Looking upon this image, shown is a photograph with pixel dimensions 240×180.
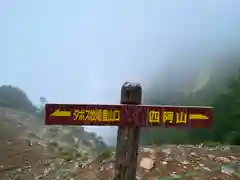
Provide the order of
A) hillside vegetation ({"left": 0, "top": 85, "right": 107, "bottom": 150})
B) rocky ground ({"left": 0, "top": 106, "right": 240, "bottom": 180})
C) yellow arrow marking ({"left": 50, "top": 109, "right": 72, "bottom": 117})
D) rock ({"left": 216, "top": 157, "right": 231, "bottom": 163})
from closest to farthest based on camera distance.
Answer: yellow arrow marking ({"left": 50, "top": 109, "right": 72, "bottom": 117}) → rocky ground ({"left": 0, "top": 106, "right": 240, "bottom": 180}) → rock ({"left": 216, "top": 157, "right": 231, "bottom": 163}) → hillside vegetation ({"left": 0, "top": 85, "right": 107, "bottom": 150})

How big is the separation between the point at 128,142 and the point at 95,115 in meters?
0.19

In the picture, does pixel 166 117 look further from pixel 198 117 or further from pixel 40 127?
pixel 40 127

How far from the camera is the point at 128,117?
166 cm

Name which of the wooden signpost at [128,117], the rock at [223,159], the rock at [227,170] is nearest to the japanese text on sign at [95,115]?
the wooden signpost at [128,117]

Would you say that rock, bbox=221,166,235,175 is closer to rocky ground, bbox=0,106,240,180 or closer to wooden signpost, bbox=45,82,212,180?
rocky ground, bbox=0,106,240,180

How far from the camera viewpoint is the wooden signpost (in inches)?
64.2

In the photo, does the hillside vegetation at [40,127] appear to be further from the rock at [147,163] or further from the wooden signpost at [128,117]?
the wooden signpost at [128,117]

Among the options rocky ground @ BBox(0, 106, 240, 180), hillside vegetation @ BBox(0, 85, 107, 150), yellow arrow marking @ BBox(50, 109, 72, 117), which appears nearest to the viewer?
yellow arrow marking @ BBox(50, 109, 72, 117)

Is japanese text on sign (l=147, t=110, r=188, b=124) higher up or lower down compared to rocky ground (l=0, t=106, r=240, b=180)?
higher up

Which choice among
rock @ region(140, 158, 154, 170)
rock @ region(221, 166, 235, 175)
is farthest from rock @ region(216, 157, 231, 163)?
rock @ region(140, 158, 154, 170)

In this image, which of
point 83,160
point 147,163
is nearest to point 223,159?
point 147,163

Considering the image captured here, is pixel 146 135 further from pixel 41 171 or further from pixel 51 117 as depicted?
pixel 51 117

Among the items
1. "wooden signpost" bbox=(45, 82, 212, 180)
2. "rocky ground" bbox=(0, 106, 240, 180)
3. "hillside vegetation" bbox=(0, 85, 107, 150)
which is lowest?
"rocky ground" bbox=(0, 106, 240, 180)

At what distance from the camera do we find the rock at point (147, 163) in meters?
2.64
